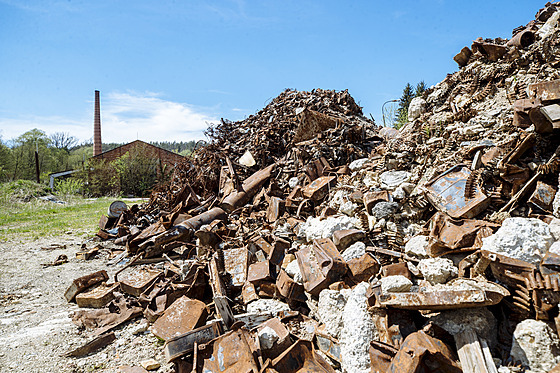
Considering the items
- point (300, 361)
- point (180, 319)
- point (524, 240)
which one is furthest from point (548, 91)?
point (180, 319)

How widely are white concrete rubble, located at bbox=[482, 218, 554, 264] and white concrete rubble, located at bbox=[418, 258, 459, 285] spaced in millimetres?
404

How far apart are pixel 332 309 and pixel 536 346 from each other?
5.17ft

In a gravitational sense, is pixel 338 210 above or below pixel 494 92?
below

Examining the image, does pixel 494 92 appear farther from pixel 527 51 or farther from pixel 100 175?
pixel 100 175

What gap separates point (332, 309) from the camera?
306 cm

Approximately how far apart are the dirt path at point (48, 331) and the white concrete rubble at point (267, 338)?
1.02m

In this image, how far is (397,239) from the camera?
3.67 m

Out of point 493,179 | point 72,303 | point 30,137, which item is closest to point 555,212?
point 493,179

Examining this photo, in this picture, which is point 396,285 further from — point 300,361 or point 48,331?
point 48,331

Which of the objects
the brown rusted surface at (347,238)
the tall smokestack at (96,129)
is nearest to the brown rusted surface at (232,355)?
the brown rusted surface at (347,238)

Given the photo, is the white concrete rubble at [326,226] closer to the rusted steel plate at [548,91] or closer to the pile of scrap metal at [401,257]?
the pile of scrap metal at [401,257]

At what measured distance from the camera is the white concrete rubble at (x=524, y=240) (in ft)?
7.89

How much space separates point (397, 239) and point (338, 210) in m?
1.19

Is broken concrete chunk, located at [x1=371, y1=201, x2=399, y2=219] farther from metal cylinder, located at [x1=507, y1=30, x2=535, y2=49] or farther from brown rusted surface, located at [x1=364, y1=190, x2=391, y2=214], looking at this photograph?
metal cylinder, located at [x1=507, y1=30, x2=535, y2=49]
